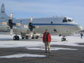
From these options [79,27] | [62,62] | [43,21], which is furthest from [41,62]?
[43,21]

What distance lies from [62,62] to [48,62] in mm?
731

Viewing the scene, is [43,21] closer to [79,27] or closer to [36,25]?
[36,25]

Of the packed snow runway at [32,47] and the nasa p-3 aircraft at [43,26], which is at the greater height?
the nasa p-3 aircraft at [43,26]

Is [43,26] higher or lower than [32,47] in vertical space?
higher

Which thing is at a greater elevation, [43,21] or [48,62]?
[43,21]

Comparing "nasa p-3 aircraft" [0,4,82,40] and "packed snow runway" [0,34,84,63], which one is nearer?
"packed snow runway" [0,34,84,63]

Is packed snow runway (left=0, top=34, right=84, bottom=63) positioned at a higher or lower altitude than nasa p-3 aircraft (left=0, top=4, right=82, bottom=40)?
lower

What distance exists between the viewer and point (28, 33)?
34844 mm

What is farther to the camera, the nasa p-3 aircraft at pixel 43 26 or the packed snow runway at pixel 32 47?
the nasa p-3 aircraft at pixel 43 26

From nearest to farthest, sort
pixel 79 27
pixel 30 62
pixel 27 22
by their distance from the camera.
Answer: pixel 30 62, pixel 79 27, pixel 27 22

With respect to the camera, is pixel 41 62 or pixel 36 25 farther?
pixel 36 25

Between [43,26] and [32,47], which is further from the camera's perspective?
[43,26]

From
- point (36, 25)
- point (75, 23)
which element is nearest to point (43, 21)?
point (36, 25)

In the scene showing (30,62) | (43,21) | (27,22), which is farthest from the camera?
(27,22)
